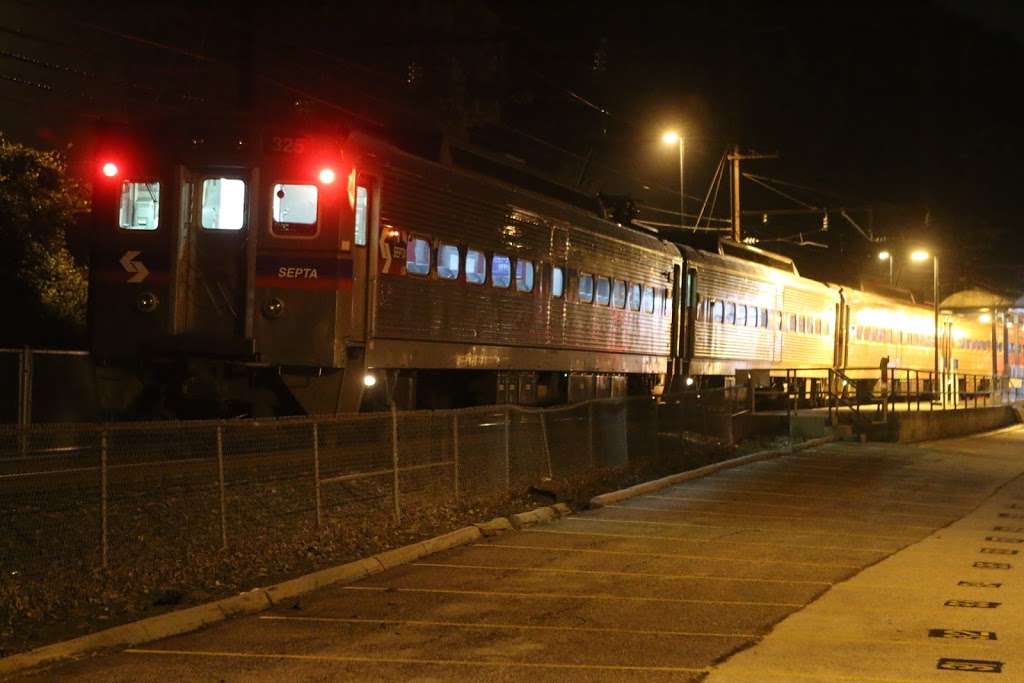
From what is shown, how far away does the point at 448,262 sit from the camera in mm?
17000

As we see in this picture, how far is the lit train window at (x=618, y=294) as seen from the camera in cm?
2327

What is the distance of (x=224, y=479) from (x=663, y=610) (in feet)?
12.3

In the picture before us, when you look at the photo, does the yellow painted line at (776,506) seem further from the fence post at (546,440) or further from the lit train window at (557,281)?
the lit train window at (557,281)

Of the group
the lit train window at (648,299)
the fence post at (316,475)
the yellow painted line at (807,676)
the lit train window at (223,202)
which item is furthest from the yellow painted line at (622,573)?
the lit train window at (648,299)

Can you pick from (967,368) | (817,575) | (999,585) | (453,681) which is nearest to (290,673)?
(453,681)

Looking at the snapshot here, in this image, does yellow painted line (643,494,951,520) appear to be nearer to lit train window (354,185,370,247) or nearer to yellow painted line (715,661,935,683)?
lit train window (354,185,370,247)

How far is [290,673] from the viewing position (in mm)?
6879

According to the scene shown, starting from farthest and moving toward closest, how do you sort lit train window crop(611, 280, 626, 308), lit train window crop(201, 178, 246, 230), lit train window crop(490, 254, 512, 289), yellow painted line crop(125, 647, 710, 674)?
lit train window crop(611, 280, 626, 308), lit train window crop(490, 254, 512, 289), lit train window crop(201, 178, 246, 230), yellow painted line crop(125, 647, 710, 674)

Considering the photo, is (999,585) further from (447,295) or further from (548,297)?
(548,297)

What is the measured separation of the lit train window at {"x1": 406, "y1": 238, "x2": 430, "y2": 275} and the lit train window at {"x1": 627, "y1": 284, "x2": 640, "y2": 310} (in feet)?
28.1

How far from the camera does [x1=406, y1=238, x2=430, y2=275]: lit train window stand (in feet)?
52.4

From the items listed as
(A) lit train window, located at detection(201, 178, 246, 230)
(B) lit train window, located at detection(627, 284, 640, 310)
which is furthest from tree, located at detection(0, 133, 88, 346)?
(B) lit train window, located at detection(627, 284, 640, 310)

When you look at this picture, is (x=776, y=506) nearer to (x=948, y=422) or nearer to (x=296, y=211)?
(x=296, y=211)

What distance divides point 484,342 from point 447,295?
139 cm
